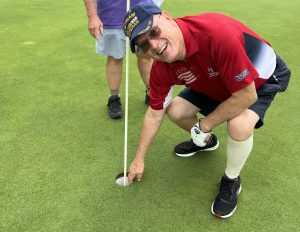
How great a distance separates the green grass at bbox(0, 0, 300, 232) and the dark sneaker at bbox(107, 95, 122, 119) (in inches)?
2.1

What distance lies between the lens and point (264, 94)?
179cm

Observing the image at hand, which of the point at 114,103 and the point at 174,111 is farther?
the point at 114,103

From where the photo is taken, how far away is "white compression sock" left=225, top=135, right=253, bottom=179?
1746mm

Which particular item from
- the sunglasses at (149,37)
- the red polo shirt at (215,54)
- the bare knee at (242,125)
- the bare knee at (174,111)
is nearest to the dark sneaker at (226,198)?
the bare knee at (242,125)

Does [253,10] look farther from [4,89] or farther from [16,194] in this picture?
[16,194]

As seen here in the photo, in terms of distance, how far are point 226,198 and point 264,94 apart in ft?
1.75

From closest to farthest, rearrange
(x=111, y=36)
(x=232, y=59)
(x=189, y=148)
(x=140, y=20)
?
(x=140, y=20) < (x=232, y=59) < (x=189, y=148) < (x=111, y=36)

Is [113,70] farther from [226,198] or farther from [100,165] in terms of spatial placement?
[226,198]

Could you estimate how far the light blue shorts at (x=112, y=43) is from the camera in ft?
8.08

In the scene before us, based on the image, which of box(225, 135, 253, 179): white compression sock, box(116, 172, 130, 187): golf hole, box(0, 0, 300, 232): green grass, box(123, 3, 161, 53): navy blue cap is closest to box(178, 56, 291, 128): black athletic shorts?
box(225, 135, 253, 179): white compression sock

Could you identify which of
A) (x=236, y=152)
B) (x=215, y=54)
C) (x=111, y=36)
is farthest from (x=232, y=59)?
(x=111, y=36)

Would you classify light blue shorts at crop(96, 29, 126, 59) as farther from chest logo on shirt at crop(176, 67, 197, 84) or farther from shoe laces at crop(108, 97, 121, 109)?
chest logo on shirt at crop(176, 67, 197, 84)

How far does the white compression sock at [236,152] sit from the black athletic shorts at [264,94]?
0.40ft

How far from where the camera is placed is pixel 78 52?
12.1ft
